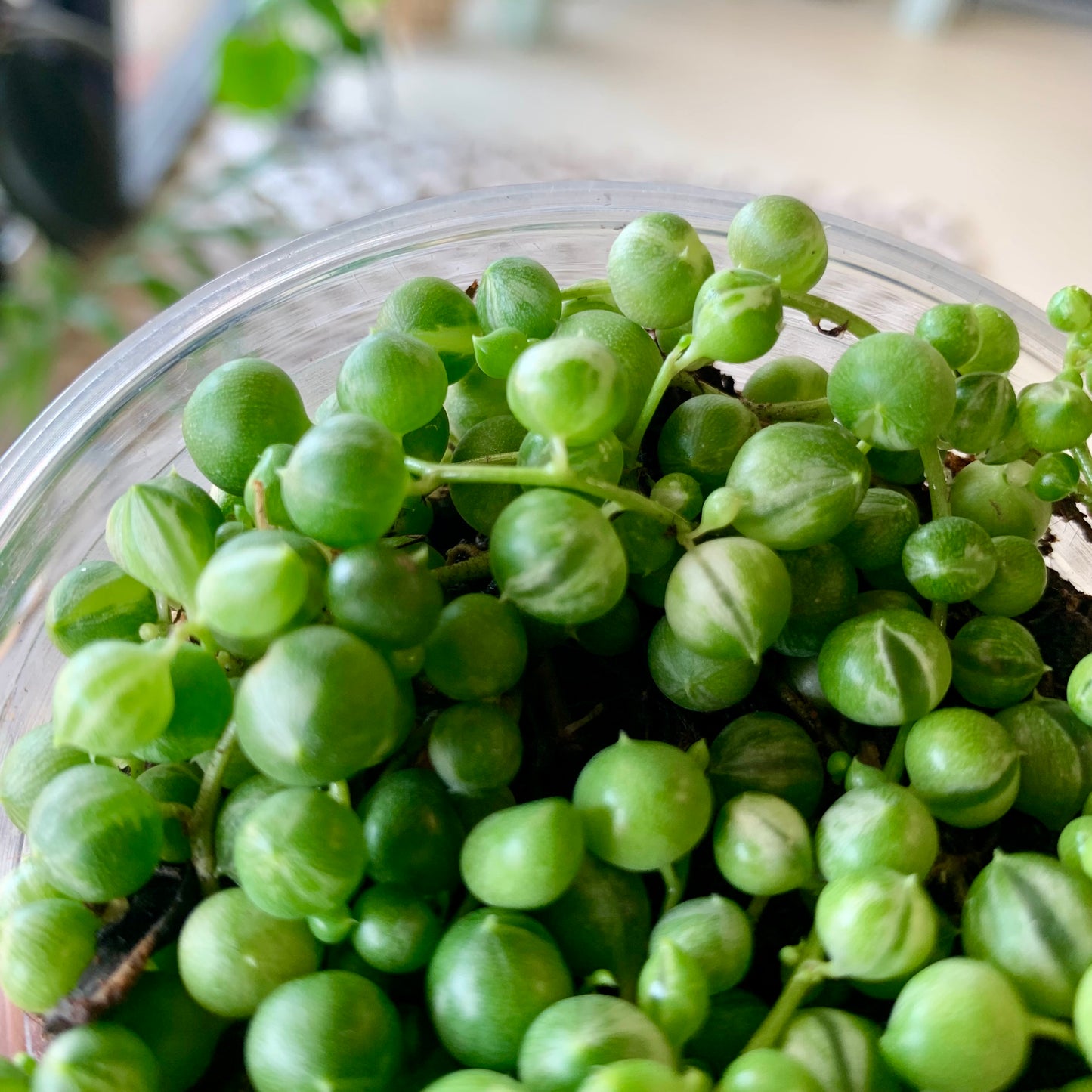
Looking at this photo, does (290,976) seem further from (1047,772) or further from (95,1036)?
(1047,772)

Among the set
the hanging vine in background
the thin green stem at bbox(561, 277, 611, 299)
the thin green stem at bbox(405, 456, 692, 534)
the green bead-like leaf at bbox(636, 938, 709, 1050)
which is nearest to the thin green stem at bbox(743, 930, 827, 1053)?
the green bead-like leaf at bbox(636, 938, 709, 1050)

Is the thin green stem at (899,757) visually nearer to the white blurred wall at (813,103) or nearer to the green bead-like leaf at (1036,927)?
the green bead-like leaf at (1036,927)

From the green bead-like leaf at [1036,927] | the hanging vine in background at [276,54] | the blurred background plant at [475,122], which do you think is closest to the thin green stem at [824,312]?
the green bead-like leaf at [1036,927]

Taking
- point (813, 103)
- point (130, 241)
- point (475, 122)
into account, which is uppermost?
point (813, 103)

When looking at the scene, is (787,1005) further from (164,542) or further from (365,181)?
(365,181)

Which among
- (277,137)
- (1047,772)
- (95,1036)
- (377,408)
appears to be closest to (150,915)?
(95,1036)

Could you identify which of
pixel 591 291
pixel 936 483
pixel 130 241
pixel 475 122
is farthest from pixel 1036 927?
pixel 475 122
